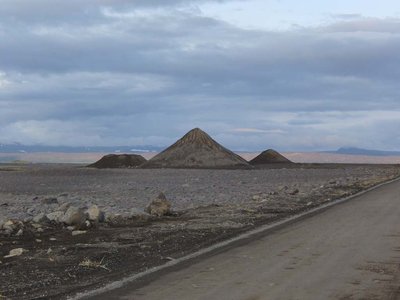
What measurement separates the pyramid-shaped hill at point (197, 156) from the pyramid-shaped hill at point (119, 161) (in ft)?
20.4

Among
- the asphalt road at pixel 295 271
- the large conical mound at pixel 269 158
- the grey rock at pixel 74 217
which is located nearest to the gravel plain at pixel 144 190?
the grey rock at pixel 74 217

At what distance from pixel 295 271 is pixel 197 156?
67750 millimetres

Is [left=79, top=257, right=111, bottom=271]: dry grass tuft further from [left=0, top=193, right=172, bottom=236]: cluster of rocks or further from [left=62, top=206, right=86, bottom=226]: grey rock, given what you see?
[left=62, top=206, right=86, bottom=226]: grey rock

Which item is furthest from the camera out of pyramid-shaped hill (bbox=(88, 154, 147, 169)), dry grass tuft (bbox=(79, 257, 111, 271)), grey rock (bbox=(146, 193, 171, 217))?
pyramid-shaped hill (bbox=(88, 154, 147, 169))

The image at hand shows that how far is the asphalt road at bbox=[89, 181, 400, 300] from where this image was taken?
8094 millimetres

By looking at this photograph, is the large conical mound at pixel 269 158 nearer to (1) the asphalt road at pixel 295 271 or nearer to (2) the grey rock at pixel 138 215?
(2) the grey rock at pixel 138 215

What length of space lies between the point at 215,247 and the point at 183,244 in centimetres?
75

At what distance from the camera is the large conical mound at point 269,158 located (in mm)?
90375

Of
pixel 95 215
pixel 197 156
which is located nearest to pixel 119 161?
pixel 197 156

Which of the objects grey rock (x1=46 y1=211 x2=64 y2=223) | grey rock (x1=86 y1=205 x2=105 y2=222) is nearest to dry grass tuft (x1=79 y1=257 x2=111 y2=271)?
grey rock (x1=46 y1=211 x2=64 y2=223)

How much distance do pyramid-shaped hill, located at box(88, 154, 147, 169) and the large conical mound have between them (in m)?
16.5

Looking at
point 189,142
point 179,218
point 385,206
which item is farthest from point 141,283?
point 189,142

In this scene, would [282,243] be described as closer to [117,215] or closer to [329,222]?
[329,222]

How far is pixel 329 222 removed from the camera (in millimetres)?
16578
